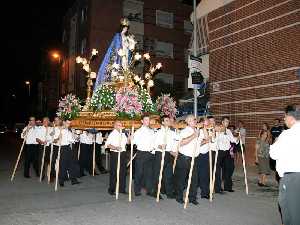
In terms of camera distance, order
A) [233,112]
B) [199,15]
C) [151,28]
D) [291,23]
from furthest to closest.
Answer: [151,28] → [199,15] → [233,112] → [291,23]

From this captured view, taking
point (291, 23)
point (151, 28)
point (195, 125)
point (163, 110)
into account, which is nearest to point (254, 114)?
point (291, 23)

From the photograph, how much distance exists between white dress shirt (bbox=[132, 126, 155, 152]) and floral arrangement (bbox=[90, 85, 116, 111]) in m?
1.73

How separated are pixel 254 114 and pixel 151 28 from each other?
1908 cm

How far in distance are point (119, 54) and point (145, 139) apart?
3.62 meters

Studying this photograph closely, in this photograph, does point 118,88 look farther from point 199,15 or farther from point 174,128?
point 199,15

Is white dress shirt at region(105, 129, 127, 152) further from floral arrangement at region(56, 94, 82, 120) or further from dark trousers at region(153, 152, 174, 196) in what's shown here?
floral arrangement at region(56, 94, 82, 120)

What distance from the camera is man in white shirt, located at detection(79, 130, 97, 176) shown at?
46.1ft

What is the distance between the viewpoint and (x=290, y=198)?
5.07 m

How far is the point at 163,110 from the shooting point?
12195mm

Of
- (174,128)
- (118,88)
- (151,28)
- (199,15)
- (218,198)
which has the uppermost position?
(151,28)

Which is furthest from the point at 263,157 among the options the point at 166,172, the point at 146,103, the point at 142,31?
the point at 142,31

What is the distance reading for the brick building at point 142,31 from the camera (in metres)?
31.1

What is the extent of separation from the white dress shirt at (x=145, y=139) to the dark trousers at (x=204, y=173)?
1.31 meters

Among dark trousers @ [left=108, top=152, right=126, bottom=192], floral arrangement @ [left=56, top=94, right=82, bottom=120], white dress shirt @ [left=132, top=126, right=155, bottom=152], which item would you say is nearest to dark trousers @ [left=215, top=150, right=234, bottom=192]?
white dress shirt @ [left=132, top=126, right=155, bottom=152]
